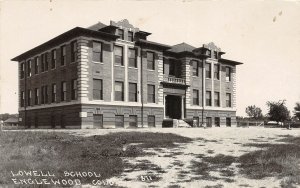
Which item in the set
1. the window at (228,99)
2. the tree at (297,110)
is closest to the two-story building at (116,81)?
the window at (228,99)

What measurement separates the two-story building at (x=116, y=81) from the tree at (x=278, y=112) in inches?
987

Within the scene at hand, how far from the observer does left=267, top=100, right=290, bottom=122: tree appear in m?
64.9

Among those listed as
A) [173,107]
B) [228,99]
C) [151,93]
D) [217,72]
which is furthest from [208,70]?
[151,93]

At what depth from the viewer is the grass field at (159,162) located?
10622mm

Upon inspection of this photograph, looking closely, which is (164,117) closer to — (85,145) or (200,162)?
(85,145)

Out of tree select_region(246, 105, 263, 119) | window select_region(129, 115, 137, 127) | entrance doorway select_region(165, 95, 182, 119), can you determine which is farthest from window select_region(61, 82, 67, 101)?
tree select_region(246, 105, 263, 119)

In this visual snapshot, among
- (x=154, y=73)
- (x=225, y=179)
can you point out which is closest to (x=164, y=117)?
(x=154, y=73)

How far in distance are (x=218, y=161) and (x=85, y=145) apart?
6223 mm

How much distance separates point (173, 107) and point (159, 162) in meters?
27.0

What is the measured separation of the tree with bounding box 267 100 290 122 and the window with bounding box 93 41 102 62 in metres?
44.6

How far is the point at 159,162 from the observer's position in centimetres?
1306

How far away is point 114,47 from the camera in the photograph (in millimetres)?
32125

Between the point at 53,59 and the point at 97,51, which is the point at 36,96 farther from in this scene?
the point at 97,51

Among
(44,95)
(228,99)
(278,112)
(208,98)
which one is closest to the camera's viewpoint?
(44,95)
